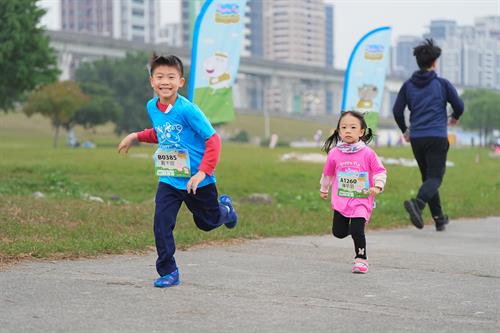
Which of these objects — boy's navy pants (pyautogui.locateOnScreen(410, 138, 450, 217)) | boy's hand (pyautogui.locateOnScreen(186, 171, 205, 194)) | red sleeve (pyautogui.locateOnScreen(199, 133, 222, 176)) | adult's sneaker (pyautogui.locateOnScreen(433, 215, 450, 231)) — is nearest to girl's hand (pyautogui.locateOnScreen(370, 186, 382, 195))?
red sleeve (pyautogui.locateOnScreen(199, 133, 222, 176))

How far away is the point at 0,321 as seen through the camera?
5.14 m

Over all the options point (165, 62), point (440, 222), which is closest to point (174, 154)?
point (165, 62)

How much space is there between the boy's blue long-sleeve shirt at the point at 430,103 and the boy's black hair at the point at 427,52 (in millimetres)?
170

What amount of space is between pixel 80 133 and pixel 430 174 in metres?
82.1

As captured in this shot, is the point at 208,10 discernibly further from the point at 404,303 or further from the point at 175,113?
Answer: the point at 404,303

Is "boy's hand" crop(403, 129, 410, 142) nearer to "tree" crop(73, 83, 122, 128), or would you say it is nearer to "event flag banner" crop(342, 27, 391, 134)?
"event flag banner" crop(342, 27, 391, 134)

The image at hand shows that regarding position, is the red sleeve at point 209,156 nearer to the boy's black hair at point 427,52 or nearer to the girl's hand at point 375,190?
the girl's hand at point 375,190

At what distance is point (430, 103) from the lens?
11.2 m

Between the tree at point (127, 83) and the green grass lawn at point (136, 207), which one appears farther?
the tree at point (127, 83)

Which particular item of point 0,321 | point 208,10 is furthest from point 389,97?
point 0,321

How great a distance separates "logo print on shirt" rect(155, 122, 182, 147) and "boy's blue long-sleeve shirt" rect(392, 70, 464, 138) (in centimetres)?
498

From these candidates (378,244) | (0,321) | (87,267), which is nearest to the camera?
(0,321)

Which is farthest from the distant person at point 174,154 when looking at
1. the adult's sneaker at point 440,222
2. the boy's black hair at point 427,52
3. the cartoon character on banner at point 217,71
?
the cartoon character on banner at point 217,71

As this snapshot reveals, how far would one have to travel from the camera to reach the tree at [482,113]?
9388cm
